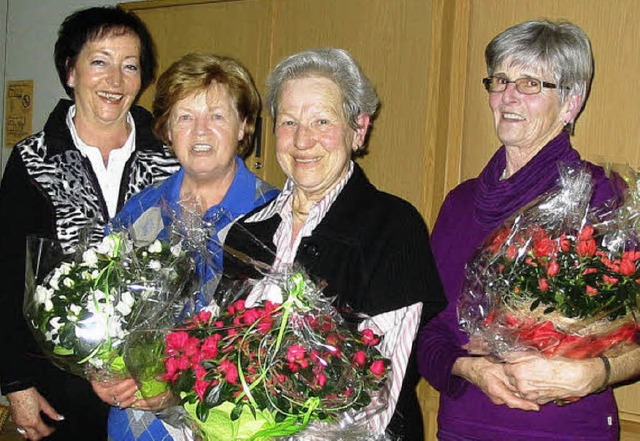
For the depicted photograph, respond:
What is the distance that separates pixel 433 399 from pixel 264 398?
6.92 ft

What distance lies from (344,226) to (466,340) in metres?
0.43

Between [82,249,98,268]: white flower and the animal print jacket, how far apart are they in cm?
64

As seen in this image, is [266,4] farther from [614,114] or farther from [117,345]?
[117,345]

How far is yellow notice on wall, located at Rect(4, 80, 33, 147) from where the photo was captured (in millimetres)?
5051

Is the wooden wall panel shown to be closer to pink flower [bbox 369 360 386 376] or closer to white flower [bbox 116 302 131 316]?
white flower [bbox 116 302 131 316]

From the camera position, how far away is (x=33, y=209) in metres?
2.36

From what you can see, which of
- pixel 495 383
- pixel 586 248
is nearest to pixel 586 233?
pixel 586 248

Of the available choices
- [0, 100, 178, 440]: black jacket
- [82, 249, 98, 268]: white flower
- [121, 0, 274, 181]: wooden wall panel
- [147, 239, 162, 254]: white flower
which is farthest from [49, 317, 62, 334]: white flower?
[121, 0, 274, 181]: wooden wall panel

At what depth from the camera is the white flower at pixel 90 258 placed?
164cm

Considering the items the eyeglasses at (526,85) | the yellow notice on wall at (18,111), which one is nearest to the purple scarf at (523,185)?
the eyeglasses at (526,85)

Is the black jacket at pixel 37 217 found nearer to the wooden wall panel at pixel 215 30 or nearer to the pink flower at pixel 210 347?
the pink flower at pixel 210 347

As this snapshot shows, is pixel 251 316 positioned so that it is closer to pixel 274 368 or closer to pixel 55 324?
pixel 274 368

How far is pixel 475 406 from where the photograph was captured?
1856mm

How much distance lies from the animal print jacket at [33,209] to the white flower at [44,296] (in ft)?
→ 1.96
